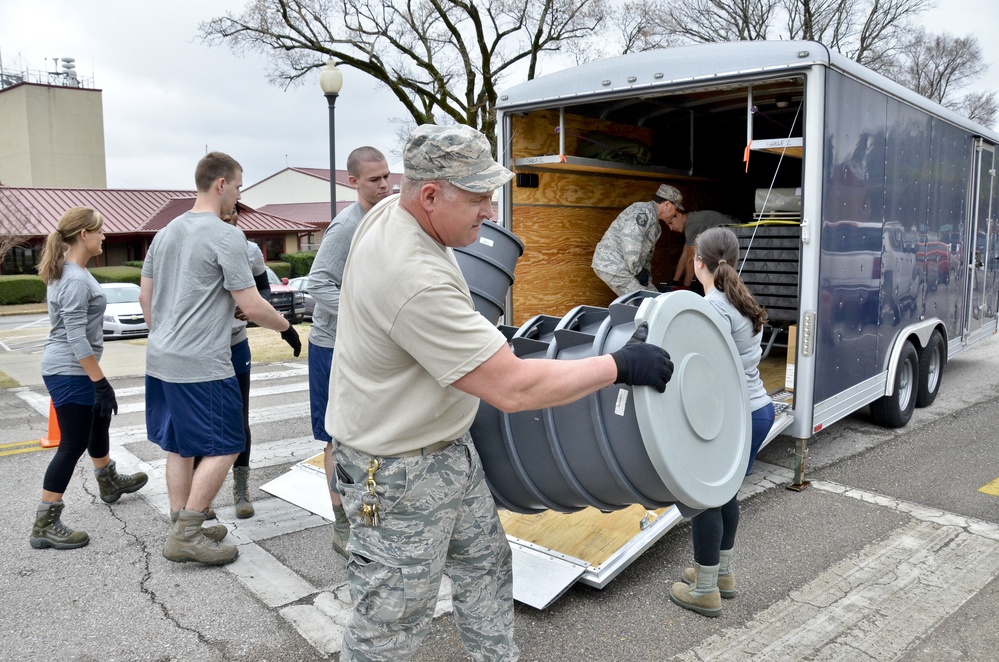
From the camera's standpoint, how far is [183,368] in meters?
3.74

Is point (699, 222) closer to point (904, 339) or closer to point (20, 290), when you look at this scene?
point (904, 339)

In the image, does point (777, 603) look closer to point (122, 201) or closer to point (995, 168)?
point (995, 168)

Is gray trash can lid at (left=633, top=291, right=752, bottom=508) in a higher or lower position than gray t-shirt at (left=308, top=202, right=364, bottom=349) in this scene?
lower

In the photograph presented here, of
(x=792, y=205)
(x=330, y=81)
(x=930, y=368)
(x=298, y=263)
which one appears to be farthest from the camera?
(x=298, y=263)

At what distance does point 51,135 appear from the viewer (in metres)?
44.0

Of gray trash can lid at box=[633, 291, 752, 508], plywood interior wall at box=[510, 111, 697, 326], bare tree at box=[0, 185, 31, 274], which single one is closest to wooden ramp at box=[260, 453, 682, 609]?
gray trash can lid at box=[633, 291, 752, 508]

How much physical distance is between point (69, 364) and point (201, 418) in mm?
965

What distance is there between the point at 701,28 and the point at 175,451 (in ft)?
92.7

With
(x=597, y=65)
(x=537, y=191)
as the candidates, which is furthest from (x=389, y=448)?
(x=537, y=191)

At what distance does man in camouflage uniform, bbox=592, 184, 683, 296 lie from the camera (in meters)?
6.64

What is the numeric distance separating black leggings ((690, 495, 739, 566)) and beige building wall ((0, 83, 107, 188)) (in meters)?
49.1

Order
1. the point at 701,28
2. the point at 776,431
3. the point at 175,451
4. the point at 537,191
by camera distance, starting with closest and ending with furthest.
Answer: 1. the point at 175,451
2. the point at 776,431
3. the point at 537,191
4. the point at 701,28

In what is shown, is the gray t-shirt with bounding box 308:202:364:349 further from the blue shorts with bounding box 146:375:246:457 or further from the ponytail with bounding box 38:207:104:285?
the ponytail with bounding box 38:207:104:285

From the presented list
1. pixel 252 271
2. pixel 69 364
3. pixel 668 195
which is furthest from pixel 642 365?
pixel 668 195
